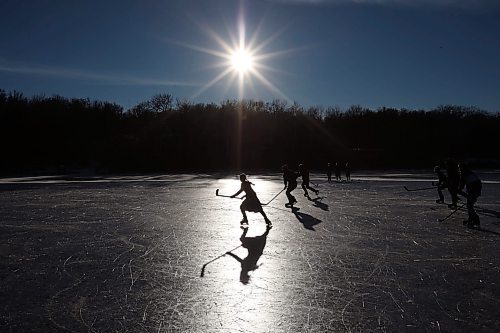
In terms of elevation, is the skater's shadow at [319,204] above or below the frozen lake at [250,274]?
above

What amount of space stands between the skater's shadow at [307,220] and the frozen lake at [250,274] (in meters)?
0.04

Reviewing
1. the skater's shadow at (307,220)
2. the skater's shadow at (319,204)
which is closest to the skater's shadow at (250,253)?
the skater's shadow at (307,220)

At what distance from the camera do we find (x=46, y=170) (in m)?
44.8

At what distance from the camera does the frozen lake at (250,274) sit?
382cm

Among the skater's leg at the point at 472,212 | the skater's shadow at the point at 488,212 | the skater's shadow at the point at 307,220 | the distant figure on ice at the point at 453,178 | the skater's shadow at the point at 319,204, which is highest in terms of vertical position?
the distant figure on ice at the point at 453,178

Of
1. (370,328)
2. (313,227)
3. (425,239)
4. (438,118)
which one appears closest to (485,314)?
(370,328)

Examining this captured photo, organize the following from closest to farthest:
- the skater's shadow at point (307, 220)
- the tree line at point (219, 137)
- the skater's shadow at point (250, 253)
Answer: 1. the skater's shadow at point (250, 253)
2. the skater's shadow at point (307, 220)
3. the tree line at point (219, 137)

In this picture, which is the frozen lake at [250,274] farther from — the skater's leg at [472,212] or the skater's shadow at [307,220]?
the skater's leg at [472,212]

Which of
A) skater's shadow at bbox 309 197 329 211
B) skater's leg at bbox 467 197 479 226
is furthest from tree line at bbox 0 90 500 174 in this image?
skater's leg at bbox 467 197 479 226

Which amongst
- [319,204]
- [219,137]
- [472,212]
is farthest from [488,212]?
[219,137]

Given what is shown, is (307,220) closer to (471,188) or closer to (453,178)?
(471,188)

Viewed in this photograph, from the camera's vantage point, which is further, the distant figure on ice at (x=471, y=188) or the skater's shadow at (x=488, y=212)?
the skater's shadow at (x=488, y=212)

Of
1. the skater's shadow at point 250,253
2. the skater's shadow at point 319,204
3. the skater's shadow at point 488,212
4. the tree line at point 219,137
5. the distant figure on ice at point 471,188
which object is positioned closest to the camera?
the skater's shadow at point 250,253

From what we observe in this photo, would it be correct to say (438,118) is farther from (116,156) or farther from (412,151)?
(116,156)
